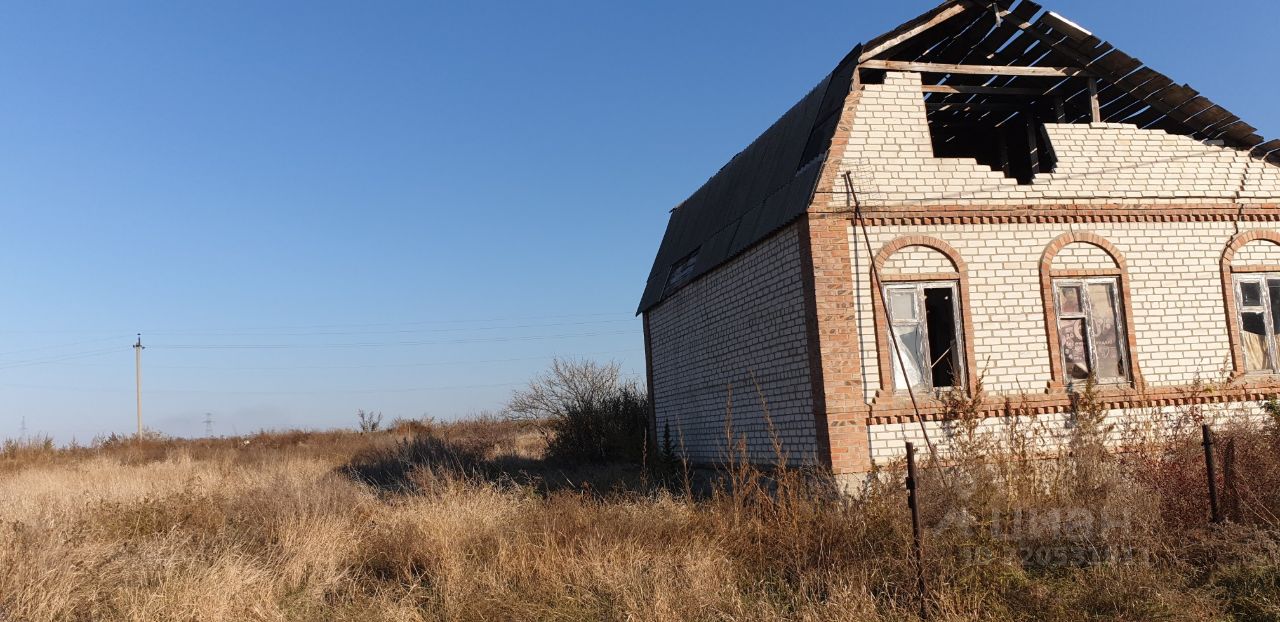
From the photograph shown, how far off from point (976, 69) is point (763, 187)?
10.8ft

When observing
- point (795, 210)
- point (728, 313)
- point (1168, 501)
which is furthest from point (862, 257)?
point (1168, 501)

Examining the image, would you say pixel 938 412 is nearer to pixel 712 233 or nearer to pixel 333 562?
pixel 712 233

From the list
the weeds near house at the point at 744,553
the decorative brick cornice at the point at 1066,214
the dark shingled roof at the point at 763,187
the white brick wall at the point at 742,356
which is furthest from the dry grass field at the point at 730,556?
the dark shingled roof at the point at 763,187

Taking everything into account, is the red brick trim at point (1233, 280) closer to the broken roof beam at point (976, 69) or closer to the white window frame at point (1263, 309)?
the white window frame at point (1263, 309)

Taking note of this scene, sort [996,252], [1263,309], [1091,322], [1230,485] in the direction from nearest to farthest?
[1230,485]
[996,252]
[1091,322]
[1263,309]

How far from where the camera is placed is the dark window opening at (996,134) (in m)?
13.1

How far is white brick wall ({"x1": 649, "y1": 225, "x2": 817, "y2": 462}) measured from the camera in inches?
441

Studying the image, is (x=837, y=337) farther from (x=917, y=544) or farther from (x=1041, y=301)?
(x=917, y=544)

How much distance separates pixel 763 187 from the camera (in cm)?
1320

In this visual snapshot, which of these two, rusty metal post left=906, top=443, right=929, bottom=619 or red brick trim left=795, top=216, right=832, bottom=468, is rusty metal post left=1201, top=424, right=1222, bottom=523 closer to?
rusty metal post left=906, top=443, right=929, bottom=619

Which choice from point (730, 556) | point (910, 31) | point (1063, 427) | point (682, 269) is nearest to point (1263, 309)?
point (1063, 427)

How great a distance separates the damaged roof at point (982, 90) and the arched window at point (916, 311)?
1.41 metres

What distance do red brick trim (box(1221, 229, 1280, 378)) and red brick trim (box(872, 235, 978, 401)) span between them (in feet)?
12.1

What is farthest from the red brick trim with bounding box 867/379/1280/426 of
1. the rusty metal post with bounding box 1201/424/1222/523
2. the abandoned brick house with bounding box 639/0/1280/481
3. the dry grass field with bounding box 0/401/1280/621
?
the rusty metal post with bounding box 1201/424/1222/523
